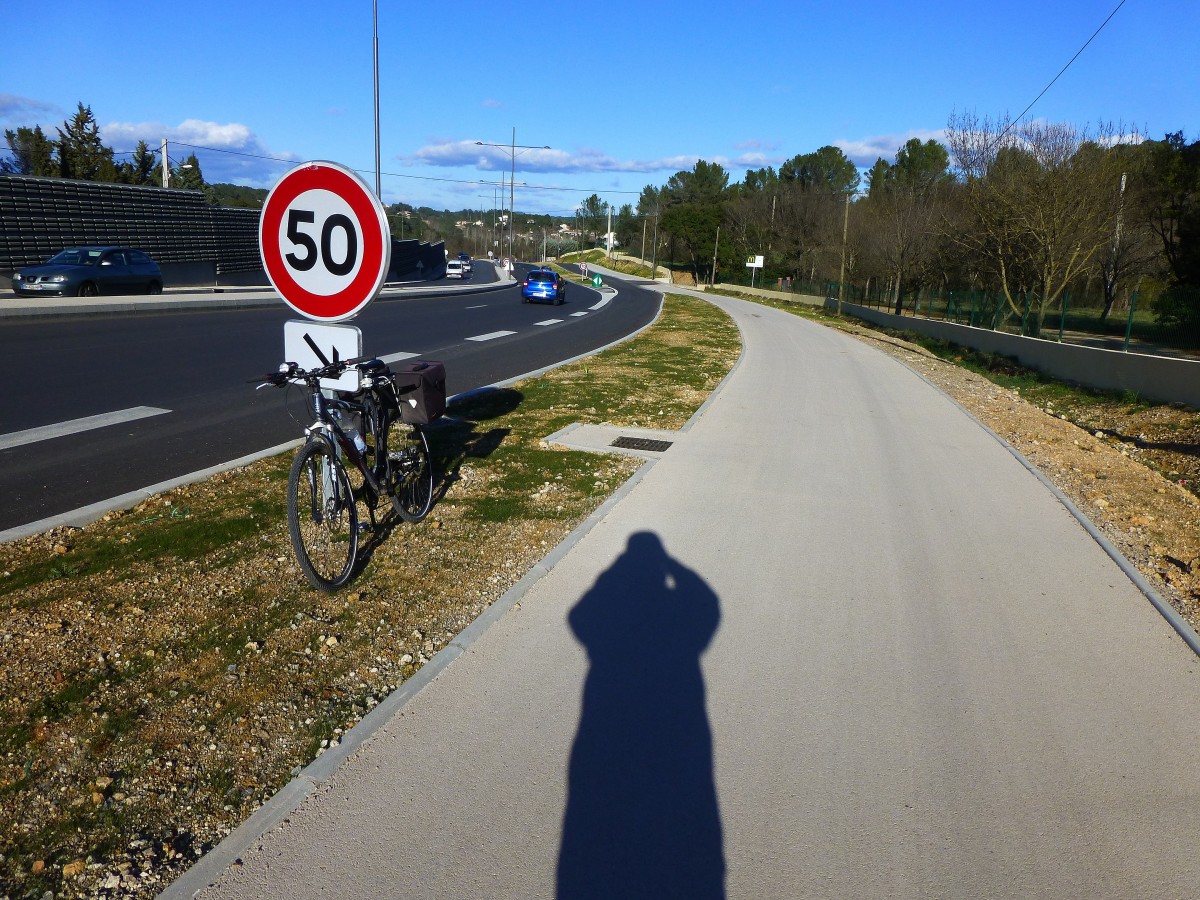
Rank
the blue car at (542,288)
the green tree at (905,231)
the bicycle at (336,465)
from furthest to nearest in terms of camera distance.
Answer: the green tree at (905,231)
the blue car at (542,288)
the bicycle at (336,465)

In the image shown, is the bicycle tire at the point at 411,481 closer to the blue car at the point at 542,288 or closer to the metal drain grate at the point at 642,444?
the metal drain grate at the point at 642,444

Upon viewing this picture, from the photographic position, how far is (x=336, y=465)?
15.2 feet

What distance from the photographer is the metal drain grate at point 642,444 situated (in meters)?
8.62

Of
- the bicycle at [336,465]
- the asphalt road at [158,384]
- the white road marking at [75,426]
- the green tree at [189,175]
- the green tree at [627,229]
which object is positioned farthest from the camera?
the green tree at [627,229]

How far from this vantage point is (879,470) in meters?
8.24

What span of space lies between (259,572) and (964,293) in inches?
1211

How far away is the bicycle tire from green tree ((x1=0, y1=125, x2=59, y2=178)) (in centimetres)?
4539

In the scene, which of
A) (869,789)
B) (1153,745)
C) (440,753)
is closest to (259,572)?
(440,753)

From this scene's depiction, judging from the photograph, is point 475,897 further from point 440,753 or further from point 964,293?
point 964,293

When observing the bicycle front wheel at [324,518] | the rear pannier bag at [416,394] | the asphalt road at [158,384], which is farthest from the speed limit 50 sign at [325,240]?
the asphalt road at [158,384]

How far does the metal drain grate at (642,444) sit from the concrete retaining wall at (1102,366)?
922 centimetres

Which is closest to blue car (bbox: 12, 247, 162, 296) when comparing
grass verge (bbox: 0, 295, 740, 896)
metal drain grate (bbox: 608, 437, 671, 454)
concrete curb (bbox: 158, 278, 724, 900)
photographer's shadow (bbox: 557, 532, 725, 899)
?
grass verge (bbox: 0, 295, 740, 896)

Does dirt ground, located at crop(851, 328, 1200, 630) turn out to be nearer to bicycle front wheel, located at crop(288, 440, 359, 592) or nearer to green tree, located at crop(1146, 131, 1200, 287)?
bicycle front wheel, located at crop(288, 440, 359, 592)

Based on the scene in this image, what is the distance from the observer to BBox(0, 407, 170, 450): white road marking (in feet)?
25.8
